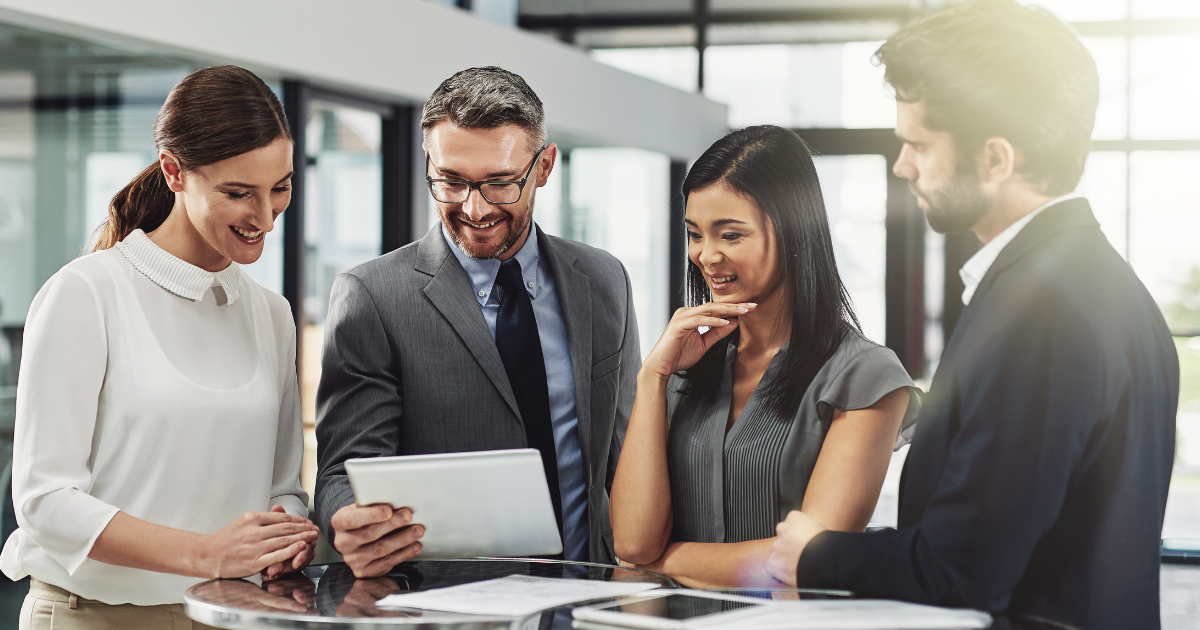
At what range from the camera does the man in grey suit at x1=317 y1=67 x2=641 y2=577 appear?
1.93 meters

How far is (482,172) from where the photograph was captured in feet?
6.38

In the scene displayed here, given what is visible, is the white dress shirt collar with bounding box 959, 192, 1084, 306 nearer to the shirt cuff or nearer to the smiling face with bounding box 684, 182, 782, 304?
the smiling face with bounding box 684, 182, 782, 304

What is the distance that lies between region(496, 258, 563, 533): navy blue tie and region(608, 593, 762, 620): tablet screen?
613mm

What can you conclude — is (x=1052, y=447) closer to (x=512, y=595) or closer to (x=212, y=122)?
(x=512, y=595)

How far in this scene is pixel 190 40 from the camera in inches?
139

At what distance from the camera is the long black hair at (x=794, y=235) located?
179 centimetres

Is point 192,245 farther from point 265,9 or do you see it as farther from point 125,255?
point 265,9

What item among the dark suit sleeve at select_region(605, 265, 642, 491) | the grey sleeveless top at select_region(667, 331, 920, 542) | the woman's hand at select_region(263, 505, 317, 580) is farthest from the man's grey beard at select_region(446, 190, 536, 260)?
the woman's hand at select_region(263, 505, 317, 580)

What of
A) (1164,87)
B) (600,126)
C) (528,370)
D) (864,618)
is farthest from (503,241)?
(1164,87)

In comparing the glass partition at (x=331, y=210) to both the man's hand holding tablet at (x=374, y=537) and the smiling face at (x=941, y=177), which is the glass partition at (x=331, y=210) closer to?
the man's hand holding tablet at (x=374, y=537)

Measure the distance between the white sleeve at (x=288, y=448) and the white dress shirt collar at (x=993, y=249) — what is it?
1.28 m

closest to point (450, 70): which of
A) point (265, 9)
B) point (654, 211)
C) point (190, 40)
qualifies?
point (265, 9)

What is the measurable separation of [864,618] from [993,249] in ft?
1.76

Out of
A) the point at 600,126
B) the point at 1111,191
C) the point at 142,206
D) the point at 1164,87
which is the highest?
the point at 1164,87
